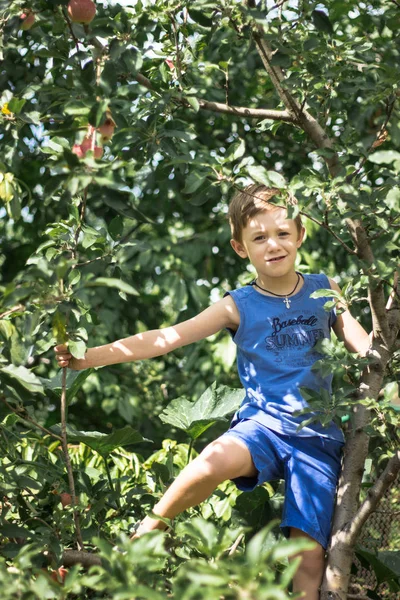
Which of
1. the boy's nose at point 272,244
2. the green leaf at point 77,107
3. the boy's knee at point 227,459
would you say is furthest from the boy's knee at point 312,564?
the green leaf at point 77,107

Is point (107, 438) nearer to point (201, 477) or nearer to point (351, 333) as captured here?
point (201, 477)

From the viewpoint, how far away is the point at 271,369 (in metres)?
2.07

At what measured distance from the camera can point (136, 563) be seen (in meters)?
1.19

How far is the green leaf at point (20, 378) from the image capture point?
151 centimetres

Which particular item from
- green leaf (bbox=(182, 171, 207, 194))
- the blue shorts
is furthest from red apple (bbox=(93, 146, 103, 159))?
the blue shorts

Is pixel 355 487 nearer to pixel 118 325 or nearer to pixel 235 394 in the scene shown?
pixel 235 394

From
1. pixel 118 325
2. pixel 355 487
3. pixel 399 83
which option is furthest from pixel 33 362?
pixel 399 83

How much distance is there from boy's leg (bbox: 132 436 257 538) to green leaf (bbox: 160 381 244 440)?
463 millimetres

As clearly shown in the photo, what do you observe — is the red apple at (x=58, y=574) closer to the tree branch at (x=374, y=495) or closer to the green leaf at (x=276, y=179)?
the tree branch at (x=374, y=495)

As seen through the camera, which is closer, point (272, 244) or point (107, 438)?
point (272, 244)

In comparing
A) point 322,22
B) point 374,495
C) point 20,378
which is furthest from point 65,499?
point 322,22

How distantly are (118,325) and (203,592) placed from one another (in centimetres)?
287

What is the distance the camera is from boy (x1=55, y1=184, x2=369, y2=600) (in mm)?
1860

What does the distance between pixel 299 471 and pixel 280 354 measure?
28 centimetres
